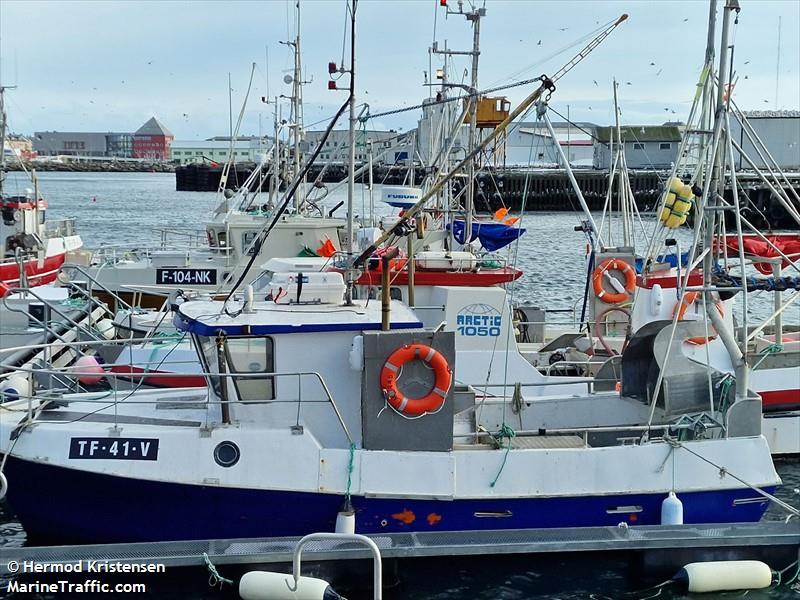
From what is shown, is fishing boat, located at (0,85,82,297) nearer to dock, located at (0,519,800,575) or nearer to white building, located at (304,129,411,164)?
white building, located at (304,129,411,164)

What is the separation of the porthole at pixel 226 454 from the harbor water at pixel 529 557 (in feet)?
3.20

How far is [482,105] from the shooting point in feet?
62.5

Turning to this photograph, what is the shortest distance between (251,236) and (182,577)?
14.3 metres

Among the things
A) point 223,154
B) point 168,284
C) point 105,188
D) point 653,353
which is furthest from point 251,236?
point 223,154

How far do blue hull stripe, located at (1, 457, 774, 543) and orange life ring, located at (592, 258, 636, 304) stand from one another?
5.79 m

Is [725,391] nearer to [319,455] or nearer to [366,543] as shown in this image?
[319,455]

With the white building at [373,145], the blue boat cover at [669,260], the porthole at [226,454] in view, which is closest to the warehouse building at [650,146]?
the white building at [373,145]

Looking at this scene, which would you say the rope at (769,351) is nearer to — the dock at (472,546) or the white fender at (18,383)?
the dock at (472,546)

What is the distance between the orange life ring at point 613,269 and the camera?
1494 cm

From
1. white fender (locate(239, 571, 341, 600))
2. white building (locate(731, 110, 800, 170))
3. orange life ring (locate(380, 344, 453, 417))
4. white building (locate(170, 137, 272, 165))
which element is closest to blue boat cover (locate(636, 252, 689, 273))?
orange life ring (locate(380, 344, 453, 417))

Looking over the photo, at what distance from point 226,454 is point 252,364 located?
840mm

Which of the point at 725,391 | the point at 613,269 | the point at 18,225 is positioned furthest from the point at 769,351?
the point at 18,225

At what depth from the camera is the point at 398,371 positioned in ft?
29.5

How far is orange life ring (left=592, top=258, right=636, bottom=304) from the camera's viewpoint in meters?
14.9
